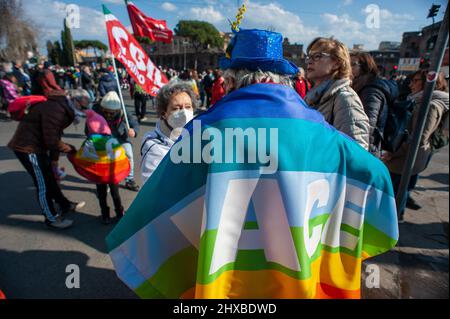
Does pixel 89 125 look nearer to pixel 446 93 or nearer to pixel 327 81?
pixel 327 81

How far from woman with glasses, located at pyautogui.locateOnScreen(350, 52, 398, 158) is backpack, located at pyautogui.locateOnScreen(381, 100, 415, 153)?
110 millimetres

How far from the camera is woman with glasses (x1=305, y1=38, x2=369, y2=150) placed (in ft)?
5.90

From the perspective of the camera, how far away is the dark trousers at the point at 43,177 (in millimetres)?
2893

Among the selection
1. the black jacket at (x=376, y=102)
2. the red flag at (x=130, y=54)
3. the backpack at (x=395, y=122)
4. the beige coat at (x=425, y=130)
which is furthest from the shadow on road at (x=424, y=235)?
the red flag at (x=130, y=54)

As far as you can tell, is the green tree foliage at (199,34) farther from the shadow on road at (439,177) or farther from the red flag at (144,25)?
the shadow on road at (439,177)

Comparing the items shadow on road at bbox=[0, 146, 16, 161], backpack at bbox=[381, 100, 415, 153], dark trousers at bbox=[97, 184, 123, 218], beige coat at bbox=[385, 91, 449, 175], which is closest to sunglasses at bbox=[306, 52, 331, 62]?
backpack at bbox=[381, 100, 415, 153]

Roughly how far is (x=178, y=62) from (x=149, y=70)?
6791cm

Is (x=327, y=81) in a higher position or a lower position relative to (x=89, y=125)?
higher

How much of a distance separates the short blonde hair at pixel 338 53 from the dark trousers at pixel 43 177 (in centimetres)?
298

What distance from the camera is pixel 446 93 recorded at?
3.03m

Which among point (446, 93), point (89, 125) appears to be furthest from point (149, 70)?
point (446, 93)

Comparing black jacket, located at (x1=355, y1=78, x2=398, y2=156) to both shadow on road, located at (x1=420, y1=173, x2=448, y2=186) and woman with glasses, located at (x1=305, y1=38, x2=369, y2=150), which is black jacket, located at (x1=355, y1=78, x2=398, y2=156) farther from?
shadow on road, located at (x1=420, y1=173, x2=448, y2=186)

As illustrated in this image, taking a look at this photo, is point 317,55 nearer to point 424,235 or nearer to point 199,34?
point 424,235
